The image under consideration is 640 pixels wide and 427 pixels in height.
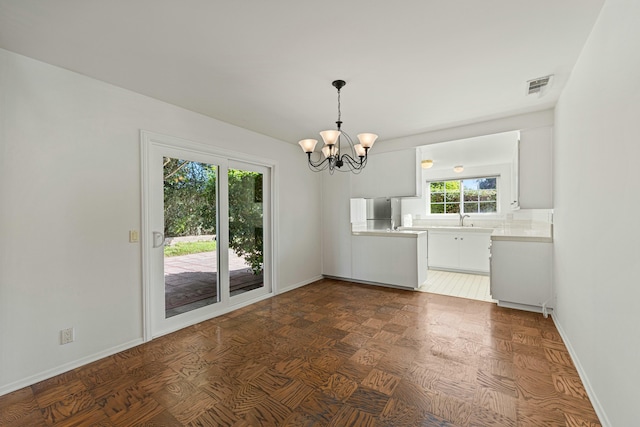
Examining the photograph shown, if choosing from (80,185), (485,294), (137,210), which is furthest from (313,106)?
(485,294)

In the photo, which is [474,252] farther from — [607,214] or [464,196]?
[607,214]

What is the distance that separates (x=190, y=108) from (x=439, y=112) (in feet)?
9.65

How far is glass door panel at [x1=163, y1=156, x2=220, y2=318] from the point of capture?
303 centimetres

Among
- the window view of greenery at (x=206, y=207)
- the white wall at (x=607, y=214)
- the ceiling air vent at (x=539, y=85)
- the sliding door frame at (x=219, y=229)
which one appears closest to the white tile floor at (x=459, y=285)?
the white wall at (x=607, y=214)

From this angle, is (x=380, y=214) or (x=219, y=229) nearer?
(x=219, y=229)

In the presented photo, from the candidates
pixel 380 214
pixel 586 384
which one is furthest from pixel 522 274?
pixel 380 214

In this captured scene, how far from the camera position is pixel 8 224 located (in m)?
1.99

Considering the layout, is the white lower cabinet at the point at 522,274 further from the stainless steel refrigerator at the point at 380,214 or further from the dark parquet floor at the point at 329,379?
A: the stainless steel refrigerator at the point at 380,214

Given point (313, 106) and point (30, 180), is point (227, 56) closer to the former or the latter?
point (313, 106)

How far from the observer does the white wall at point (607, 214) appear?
1.28m

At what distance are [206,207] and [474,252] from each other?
4997mm

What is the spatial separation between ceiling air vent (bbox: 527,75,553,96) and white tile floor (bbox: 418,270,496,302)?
272 centimetres

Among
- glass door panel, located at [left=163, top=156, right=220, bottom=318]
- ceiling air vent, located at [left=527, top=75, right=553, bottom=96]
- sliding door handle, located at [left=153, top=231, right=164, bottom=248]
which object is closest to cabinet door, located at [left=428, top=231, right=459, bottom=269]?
ceiling air vent, located at [left=527, top=75, right=553, bottom=96]

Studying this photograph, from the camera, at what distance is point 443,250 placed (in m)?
5.79
